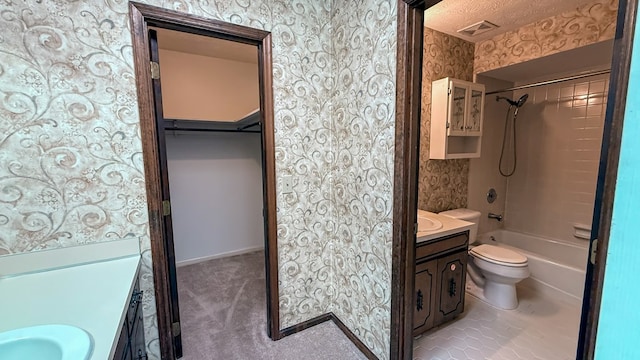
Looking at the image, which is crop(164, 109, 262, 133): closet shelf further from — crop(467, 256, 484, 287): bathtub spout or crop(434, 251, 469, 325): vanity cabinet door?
crop(467, 256, 484, 287): bathtub spout

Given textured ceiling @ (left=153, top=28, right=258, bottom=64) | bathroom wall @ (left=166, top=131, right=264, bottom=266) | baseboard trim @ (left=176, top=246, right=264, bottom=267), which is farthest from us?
baseboard trim @ (left=176, top=246, right=264, bottom=267)

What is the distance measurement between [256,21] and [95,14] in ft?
2.59

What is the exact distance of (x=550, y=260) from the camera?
100 inches

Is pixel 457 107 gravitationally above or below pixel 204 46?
below

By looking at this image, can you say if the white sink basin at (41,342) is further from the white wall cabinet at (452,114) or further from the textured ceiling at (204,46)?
the white wall cabinet at (452,114)

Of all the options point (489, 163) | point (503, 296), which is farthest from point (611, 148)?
point (489, 163)

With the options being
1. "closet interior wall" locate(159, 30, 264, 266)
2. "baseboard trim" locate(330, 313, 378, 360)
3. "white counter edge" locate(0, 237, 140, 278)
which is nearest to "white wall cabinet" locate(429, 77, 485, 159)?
"baseboard trim" locate(330, 313, 378, 360)

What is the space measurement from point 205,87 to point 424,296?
121 inches

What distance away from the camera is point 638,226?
485 millimetres

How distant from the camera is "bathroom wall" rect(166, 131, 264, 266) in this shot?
3.06 meters

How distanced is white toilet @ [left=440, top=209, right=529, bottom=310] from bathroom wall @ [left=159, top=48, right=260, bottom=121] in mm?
2662

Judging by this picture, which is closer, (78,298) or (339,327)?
(78,298)

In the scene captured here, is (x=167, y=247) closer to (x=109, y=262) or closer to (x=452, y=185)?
(x=109, y=262)

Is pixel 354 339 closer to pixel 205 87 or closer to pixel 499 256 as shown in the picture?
pixel 499 256
